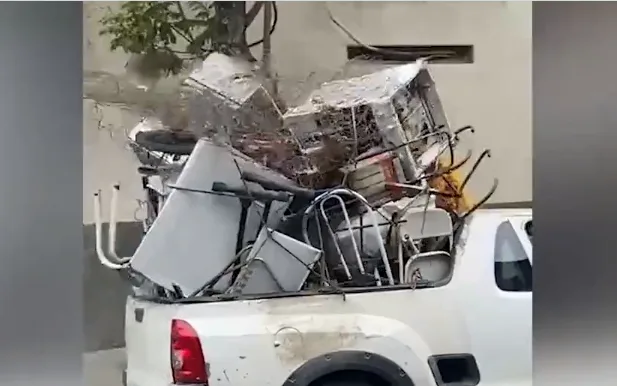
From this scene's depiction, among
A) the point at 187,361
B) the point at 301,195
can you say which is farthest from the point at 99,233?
the point at 301,195

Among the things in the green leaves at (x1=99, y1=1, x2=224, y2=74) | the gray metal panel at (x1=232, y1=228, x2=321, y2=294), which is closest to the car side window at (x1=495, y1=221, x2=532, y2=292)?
the gray metal panel at (x1=232, y1=228, x2=321, y2=294)

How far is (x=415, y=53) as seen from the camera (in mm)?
1825

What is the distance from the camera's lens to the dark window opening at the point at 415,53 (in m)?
1.82

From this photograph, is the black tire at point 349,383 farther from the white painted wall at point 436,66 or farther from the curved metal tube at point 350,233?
the white painted wall at point 436,66

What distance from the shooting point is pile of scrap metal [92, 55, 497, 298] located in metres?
1.75

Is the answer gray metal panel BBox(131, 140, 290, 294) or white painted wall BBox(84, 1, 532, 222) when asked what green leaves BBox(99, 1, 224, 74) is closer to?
white painted wall BBox(84, 1, 532, 222)

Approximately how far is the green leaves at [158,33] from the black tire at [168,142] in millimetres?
159

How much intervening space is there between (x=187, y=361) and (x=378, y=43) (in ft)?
3.00

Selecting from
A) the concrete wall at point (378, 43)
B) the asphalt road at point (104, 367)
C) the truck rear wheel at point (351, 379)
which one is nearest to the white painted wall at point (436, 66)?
the concrete wall at point (378, 43)

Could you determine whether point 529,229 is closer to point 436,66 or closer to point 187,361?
point 436,66
